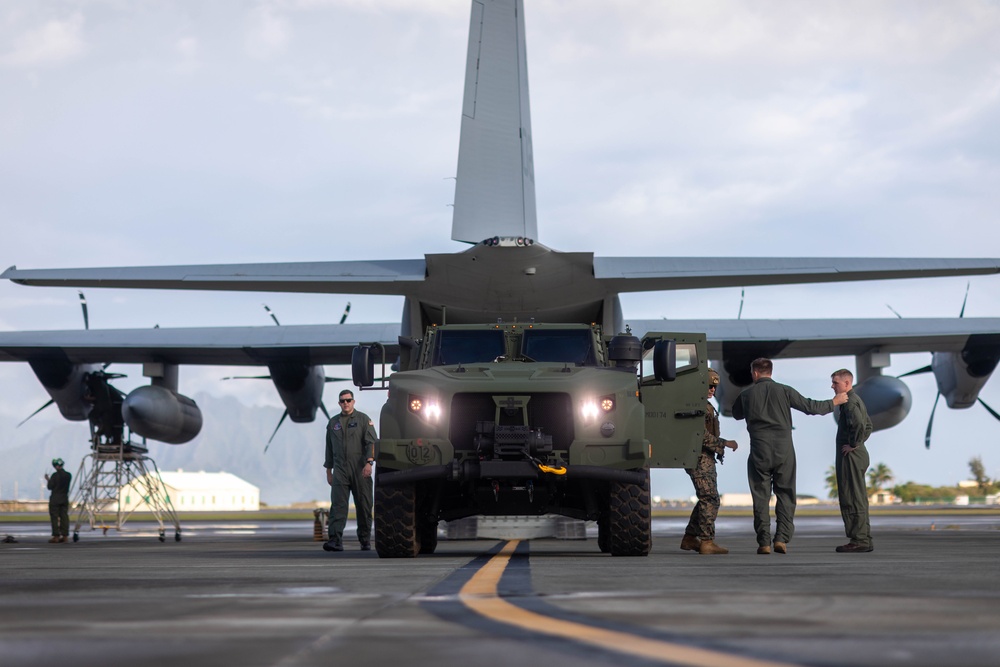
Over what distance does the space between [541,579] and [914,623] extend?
3.28 metres

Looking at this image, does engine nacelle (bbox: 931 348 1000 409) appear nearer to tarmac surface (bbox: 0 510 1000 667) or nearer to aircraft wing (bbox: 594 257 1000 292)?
aircraft wing (bbox: 594 257 1000 292)

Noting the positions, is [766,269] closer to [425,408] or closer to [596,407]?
[596,407]

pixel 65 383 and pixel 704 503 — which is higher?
pixel 65 383

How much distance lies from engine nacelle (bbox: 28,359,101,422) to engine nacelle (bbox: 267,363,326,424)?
407 centimetres

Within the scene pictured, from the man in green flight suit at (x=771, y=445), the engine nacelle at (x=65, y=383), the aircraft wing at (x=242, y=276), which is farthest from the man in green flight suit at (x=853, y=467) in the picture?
the engine nacelle at (x=65, y=383)

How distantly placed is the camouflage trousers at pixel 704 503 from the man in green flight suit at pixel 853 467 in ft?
4.44

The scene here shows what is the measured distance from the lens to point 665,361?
1183cm

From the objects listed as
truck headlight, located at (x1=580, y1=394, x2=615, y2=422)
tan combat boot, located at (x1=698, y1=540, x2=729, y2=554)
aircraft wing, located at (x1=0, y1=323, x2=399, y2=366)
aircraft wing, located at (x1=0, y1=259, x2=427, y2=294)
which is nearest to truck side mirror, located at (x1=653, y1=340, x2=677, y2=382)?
truck headlight, located at (x1=580, y1=394, x2=615, y2=422)


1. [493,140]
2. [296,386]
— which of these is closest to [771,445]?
[493,140]

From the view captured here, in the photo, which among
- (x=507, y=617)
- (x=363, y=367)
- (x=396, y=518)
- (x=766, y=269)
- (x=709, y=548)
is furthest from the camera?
(x=766, y=269)

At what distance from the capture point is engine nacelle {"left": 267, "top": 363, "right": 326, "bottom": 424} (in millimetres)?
26641

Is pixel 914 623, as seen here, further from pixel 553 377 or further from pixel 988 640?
pixel 553 377

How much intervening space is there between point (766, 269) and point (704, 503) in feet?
13.7

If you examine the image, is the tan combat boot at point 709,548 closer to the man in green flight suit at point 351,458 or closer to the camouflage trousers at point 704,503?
the camouflage trousers at point 704,503
